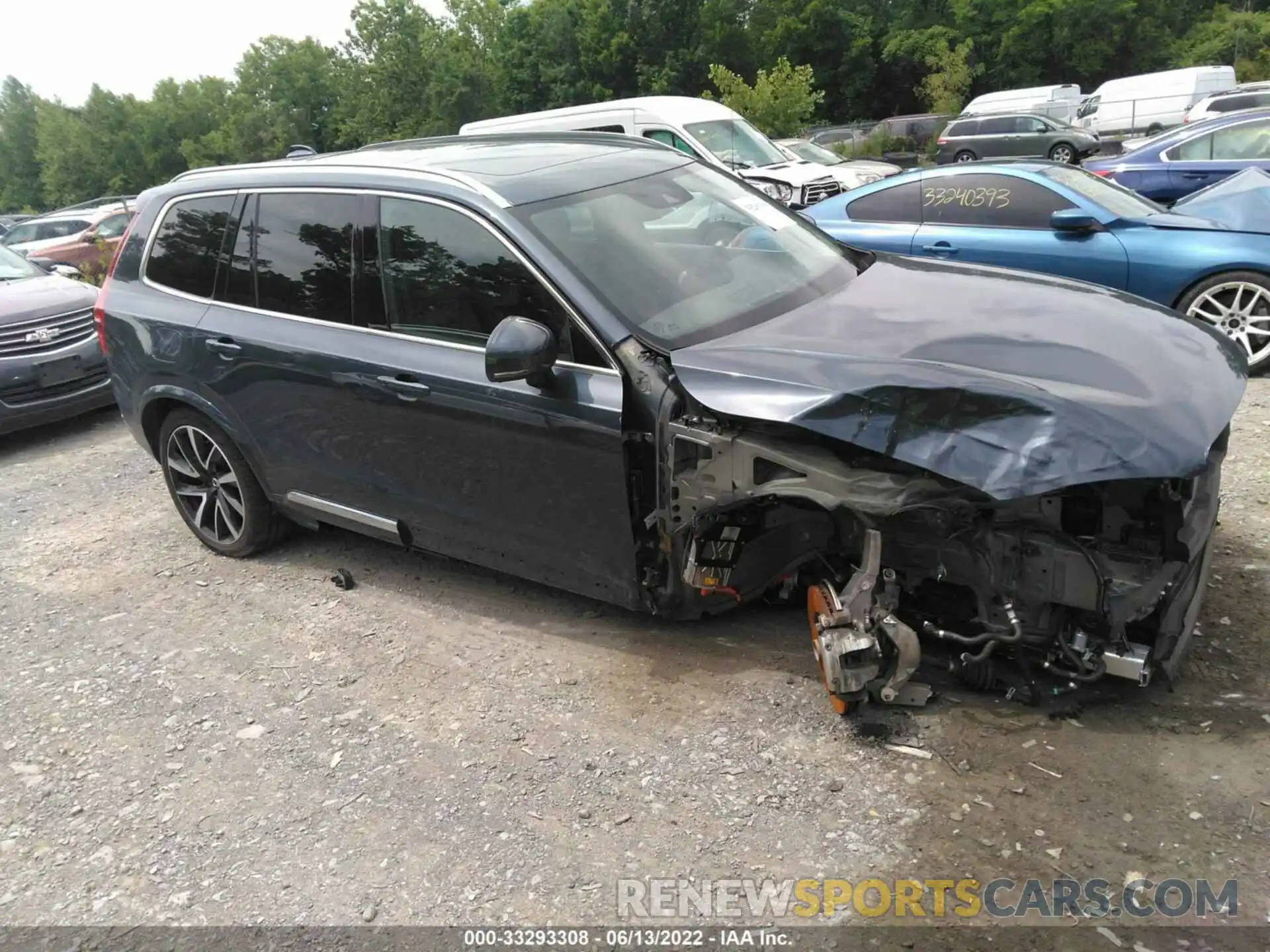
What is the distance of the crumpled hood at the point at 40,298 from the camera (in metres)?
7.72

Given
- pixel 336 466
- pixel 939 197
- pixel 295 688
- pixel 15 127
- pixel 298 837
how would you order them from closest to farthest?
pixel 298 837, pixel 295 688, pixel 336 466, pixel 939 197, pixel 15 127

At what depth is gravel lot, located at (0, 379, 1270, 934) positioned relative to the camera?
2.74 meters

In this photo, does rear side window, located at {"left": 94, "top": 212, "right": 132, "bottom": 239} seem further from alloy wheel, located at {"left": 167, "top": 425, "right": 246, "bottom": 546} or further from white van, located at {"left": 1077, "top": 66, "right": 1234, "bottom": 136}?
white van, located at {"left": 1077, "top": 66, "right": 1234, "bottom": 136}

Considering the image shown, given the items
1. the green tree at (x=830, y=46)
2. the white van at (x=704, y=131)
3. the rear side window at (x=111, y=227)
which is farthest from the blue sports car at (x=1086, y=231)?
the green tree at (x=830, y=46)

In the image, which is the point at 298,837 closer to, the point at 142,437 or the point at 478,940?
the point at 478,940

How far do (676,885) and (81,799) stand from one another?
2.18m

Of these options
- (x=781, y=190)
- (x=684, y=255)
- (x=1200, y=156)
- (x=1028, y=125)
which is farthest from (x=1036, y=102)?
(x=684, y=255)

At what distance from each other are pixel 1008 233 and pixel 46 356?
754 cm

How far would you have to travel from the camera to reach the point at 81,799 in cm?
336

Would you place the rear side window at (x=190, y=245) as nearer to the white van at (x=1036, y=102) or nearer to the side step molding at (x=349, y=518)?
the side step molding at (x=349, y=518)

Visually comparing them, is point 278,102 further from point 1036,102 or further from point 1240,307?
point 1240,307

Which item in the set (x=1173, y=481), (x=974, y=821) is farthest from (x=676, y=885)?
(x=1173, y=481)

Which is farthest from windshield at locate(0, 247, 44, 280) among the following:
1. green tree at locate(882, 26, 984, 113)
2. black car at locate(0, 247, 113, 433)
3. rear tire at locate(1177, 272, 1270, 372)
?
green tree at locate(882, 26, 984, 113)

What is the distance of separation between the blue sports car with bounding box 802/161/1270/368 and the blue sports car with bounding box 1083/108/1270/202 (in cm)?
449
